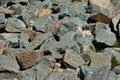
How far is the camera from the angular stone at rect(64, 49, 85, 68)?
9617 mm

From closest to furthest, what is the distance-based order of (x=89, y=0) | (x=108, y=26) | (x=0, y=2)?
1. (x=108, y=26)
2. (x=89, y=0)
3. (x=0, y=2)

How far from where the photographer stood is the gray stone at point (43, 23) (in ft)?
39.2

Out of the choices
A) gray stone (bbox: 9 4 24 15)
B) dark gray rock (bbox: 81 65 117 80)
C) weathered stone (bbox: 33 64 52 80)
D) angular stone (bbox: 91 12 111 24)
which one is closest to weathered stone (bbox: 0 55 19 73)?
weathered stone (bbox: 33 64 52 80)

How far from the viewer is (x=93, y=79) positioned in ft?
28.3

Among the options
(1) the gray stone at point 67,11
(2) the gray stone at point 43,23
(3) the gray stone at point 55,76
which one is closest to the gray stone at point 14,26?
(2) the gray stone at point 43,23

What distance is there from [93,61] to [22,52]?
170 centimetres

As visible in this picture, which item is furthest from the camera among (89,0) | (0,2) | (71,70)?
(0,2)

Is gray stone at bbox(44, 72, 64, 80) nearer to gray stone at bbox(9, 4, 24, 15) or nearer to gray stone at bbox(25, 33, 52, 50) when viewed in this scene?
gray stone at bbox(25, 33, 52, 50)

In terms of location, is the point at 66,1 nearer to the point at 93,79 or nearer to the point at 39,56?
the point at 39,56

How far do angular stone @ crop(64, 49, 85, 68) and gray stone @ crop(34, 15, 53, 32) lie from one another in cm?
225

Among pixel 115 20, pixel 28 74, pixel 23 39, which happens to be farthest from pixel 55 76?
pixel 115 20

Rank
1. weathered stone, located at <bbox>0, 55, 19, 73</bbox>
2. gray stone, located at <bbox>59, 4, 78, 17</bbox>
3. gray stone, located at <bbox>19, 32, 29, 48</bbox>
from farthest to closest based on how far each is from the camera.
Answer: gray stone, located at <bbox>59, 4, 78, 17</bbox>, gray stone, located at <bbox>19, 32, 29, 48</bbox>, weathered stone, located at <bbox>0, 55, 19, 73</bbox>

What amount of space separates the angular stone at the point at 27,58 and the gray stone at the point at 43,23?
80.1 inches

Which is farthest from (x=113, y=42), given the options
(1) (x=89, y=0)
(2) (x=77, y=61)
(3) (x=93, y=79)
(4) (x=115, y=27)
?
(1) (x=89, y=0)
